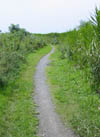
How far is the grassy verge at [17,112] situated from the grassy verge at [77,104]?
2.90 ft

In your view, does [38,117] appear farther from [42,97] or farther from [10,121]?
[42,97]

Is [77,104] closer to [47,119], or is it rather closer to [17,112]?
[47,119]

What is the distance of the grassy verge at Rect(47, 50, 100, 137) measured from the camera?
3744mm

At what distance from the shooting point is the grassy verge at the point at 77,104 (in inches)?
147

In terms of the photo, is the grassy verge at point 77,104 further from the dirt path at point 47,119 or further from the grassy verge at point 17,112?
the grassy verge at point 17,112

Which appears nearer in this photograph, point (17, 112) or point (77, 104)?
point (17, 112)

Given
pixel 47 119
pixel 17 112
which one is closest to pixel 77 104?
pixel 47 119

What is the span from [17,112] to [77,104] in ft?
6.22

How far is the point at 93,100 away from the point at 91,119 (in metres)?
1.27

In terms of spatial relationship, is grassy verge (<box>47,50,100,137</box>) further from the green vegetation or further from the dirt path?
the dirt path

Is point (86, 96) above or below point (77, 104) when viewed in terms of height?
above

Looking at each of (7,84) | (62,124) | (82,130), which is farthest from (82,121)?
(7,84)

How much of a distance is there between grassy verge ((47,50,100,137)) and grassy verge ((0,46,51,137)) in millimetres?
883

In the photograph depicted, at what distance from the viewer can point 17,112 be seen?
487 centimetres
